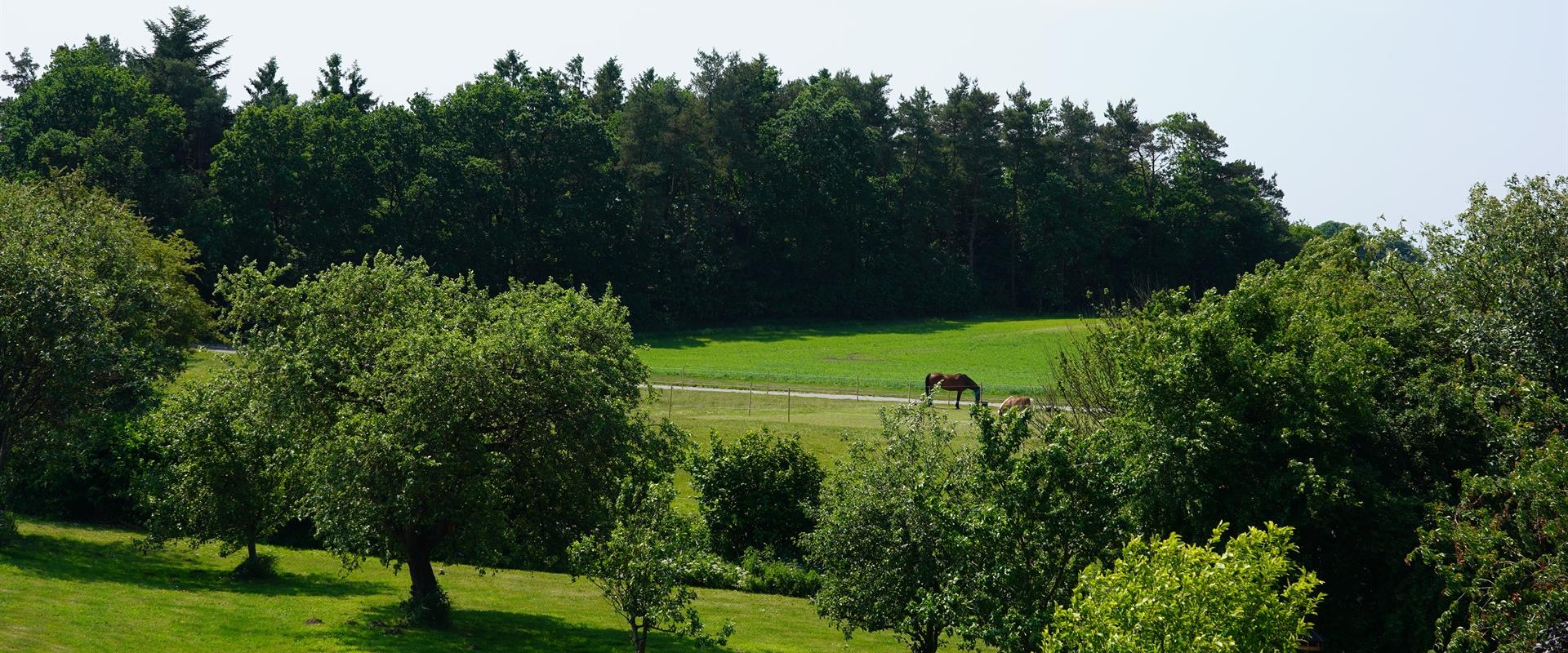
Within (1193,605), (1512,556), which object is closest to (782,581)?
(1512,556)

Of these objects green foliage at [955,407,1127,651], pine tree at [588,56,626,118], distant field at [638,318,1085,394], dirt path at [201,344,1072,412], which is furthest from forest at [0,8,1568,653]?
pine tree at [588,56,626,118]

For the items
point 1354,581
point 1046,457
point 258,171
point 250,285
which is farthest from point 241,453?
point 258,171

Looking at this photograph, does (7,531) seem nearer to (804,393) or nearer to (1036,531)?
(1036,531)

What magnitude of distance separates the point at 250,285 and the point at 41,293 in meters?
6.67

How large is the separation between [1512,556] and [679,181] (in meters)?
94.2

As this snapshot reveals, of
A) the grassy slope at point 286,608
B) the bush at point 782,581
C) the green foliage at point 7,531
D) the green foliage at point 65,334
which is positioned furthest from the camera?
the bush at point 782,581

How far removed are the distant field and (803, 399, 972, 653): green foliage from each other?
38.4m

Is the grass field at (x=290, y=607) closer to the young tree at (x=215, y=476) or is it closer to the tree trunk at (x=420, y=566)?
the tree trunk at (x=420, y=566)

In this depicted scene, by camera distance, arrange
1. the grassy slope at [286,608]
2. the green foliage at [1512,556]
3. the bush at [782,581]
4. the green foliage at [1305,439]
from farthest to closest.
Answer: the bush at [782,581] → the green foliage at [1305,439] → the grassy slope at [286,608] → the green foliage at [1512,556]

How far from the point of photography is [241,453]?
107ft

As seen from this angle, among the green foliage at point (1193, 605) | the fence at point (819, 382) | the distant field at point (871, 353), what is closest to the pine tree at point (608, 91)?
the distant field at point (871, 353)

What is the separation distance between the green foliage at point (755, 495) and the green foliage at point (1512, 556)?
22.0 metres

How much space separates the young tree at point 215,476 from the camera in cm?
3123

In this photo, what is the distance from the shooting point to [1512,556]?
78.9ft
